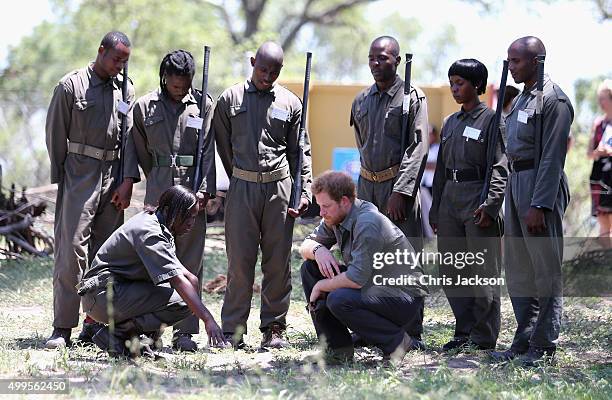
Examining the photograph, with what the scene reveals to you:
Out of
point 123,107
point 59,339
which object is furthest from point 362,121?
point 59,339

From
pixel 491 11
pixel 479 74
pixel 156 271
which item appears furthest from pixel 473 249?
pixel 491 11

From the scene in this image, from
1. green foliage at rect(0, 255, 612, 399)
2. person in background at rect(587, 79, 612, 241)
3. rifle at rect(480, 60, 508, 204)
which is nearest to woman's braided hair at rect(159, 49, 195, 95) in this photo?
green foliage at rect(0, 255, 612, 399)

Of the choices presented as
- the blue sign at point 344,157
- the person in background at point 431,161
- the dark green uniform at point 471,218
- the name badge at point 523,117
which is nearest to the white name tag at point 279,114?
the dark green uniform at point 471,218

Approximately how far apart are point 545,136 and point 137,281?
2606 mm

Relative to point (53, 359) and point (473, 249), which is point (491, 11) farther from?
point (53, 359)

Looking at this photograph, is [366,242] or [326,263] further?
[326,263]

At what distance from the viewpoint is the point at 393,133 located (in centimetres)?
655

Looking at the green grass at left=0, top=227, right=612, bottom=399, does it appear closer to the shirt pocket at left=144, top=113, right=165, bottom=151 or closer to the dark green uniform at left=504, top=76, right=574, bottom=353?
the dark green uniform at left=504, top=76, right=574, bottom=353

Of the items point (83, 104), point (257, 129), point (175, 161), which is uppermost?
Result: point (83, 104)

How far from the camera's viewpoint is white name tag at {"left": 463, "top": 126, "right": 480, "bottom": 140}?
6281 mm

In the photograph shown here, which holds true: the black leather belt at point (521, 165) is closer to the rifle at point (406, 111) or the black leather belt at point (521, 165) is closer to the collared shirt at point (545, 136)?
the collared shirt at point (545, 136)

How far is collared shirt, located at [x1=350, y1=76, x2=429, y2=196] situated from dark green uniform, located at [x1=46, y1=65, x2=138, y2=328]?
1625 mm

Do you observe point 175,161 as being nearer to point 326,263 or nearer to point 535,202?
point 326,263

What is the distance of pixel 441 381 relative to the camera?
489 cm
